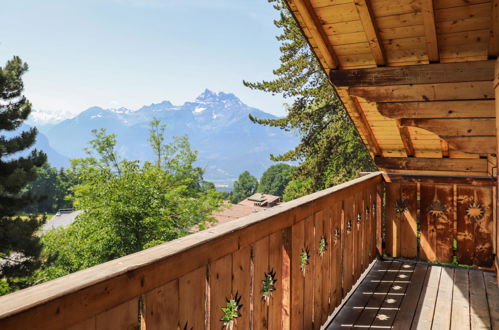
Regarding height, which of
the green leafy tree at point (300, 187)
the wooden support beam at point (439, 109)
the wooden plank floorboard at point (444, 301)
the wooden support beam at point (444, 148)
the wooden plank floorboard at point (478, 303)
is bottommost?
the green leafy tree at point (300, 187)

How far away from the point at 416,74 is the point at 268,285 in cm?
197

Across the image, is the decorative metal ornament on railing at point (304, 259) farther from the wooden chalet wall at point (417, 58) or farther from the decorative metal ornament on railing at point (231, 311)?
the wooden chalet wall at point (417, 58)

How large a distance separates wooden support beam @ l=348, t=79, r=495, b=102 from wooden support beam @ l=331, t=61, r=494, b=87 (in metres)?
0.07

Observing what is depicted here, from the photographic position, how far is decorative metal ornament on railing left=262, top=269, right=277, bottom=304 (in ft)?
6.12

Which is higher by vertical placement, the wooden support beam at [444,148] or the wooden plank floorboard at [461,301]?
the wooden support beam at [444,148]

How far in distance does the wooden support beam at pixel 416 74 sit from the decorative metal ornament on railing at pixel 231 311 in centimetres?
211

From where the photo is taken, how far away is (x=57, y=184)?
211 ft

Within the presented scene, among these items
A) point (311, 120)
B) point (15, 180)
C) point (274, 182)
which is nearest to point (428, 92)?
point (311, 120)

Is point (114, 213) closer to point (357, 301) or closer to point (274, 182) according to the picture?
point (357, 301)

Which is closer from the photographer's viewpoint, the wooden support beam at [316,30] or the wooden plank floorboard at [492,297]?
the wooden support beam at [316,30]

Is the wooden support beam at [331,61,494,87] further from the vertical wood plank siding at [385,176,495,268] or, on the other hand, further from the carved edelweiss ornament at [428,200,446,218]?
the carved edelweiss ornament at [428,200,446,218]

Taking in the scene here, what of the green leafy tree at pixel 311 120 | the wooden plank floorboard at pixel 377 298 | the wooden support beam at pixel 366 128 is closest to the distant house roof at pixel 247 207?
the green leafy tree at pixel 311 120

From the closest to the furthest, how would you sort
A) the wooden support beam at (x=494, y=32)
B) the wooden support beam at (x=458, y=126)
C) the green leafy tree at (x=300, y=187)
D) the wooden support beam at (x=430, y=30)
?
the wooden support beam at (x=494, y=32) → the wooden support beam at (x=430, y=30) → the wooden support beam at (x=458, y=126) → the green leafy tree at (x=300, y=187)

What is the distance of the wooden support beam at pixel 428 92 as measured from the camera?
277 cm
